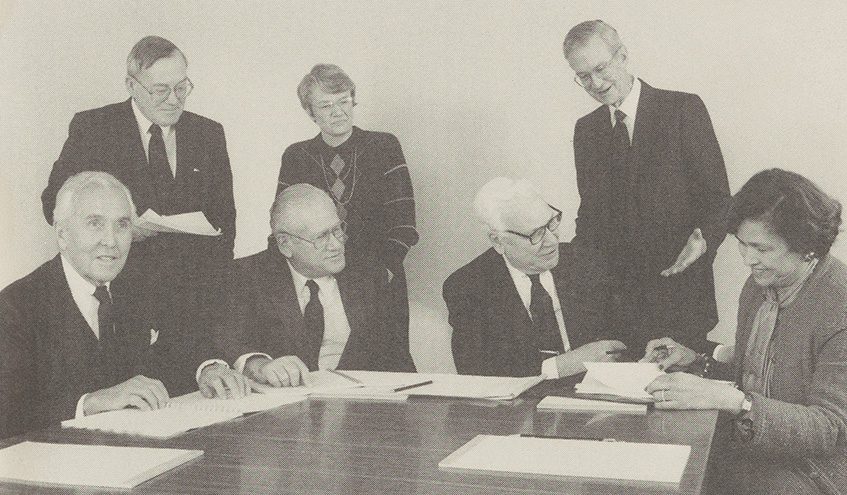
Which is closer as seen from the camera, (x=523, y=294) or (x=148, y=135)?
(x=523, y=294)

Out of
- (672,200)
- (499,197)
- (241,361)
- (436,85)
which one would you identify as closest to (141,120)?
(436,85)

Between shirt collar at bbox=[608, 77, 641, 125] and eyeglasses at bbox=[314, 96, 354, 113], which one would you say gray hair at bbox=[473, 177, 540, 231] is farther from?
eyeglasses at bbox=[314, 96, 354, 113]

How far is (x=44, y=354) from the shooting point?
2.86 metres

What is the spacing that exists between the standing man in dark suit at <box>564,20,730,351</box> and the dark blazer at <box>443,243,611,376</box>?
5.2 inches

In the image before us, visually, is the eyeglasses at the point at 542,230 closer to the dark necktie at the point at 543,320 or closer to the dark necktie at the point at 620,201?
the dark necktie at the point at 543,320

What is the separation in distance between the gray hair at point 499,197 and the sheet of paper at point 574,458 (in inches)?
67.1

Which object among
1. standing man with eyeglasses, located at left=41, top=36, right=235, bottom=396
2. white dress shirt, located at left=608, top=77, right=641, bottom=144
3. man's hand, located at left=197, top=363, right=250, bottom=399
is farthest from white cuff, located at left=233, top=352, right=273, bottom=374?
white dress shirt, located at left=608, top=77, right=641, bottom=144

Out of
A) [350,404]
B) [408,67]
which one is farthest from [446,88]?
[350,404]

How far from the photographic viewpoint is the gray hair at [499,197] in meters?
3.55

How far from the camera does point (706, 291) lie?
11.8 feet

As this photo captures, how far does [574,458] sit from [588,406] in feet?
1.89

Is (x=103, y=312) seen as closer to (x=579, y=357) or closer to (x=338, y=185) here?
(x=338, y=185)

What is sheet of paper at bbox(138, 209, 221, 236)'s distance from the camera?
3740mm

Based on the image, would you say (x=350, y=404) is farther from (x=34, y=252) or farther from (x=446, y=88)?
(x=446, y=88)
